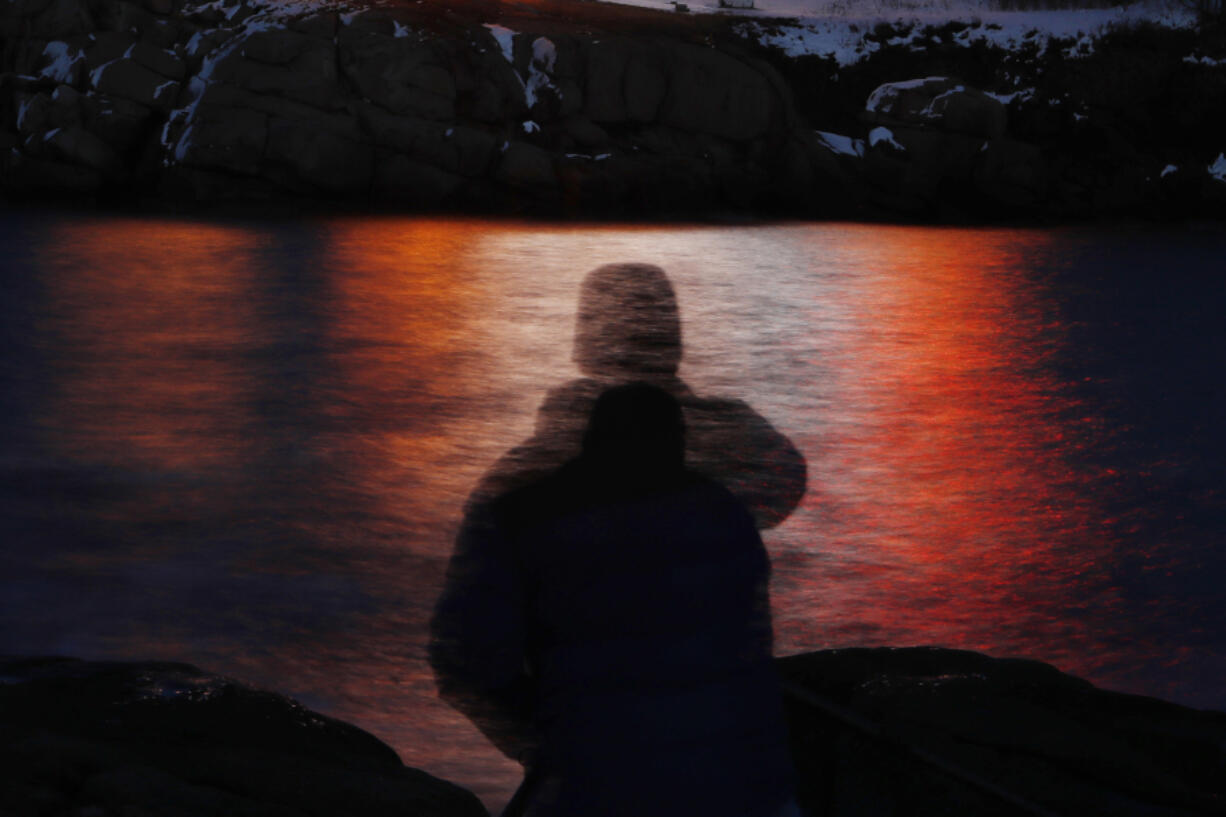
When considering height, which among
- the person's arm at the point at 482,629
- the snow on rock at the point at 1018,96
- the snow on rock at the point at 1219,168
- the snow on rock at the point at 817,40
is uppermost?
the snow on rock at the point at 817,40

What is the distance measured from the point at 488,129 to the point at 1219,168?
50.8 feet

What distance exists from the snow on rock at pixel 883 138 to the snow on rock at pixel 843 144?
0.26m

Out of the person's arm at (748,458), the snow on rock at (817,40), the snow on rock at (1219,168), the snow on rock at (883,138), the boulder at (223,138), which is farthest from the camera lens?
the snow on rock at (817,40)

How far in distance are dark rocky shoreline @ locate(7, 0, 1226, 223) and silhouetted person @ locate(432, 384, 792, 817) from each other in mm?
20981

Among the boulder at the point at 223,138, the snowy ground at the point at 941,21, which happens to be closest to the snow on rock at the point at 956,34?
the snowy ground at the point at 941,21

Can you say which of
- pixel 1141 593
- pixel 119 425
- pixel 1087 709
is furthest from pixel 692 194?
pixel 1087 709

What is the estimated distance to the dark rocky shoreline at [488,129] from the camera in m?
22.1

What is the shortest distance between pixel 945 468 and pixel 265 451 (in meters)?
4.13

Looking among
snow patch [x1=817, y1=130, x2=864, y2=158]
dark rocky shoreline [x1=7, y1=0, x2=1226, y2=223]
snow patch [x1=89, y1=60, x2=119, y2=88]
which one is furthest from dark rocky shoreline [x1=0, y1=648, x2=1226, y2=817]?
snow patch [x1=817, y1=130, x2=864, y2=158]

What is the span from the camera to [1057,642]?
16.4 ft

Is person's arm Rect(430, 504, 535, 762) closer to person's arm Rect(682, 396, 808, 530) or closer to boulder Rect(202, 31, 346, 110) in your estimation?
person's arm Rect(682, 396, 808, 530)

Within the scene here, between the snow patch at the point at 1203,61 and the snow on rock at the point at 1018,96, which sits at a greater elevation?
the snow patch at the point at 1203,61

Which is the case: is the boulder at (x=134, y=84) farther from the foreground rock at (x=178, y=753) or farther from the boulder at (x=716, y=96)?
the foreground rock at (x=178, y=753)

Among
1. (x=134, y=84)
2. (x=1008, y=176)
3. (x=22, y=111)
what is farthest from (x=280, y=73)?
(x=1008, y=176)
